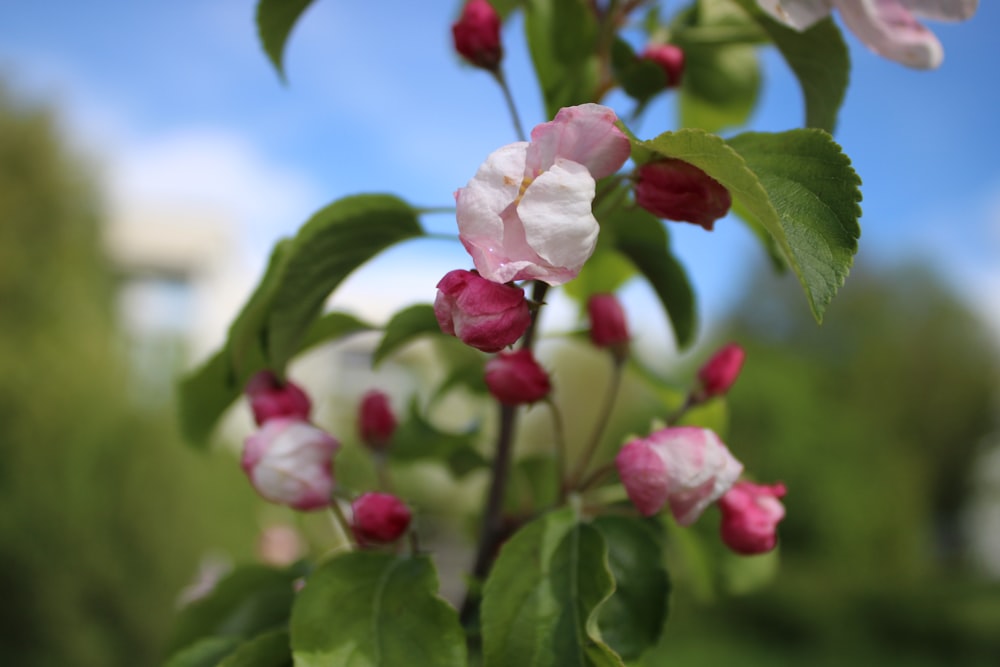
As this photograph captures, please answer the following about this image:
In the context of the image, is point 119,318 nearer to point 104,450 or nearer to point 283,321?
point 104,450

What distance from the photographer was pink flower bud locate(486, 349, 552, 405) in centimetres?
70

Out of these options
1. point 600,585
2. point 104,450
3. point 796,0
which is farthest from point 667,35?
point 104,450

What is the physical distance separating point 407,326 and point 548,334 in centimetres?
17

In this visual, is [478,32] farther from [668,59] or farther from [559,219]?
[559,219]

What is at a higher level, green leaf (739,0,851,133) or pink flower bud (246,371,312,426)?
green leaf (739,0,851,133)

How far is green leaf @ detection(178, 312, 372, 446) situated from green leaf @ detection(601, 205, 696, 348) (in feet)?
0.87

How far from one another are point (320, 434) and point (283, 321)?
0.10 metres

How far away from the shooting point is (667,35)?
0.93 m

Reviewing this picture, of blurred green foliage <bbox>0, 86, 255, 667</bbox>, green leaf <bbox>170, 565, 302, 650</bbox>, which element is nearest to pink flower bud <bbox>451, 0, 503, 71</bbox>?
green leaf <bbox>170, 565, 302, 650</bbox>

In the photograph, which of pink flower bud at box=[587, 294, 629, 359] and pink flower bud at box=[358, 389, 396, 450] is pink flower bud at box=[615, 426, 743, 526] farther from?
pink flower bud at box=[358, 389, 396, 450]

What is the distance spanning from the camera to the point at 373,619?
625 millimetres

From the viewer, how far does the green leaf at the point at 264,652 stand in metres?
0.66

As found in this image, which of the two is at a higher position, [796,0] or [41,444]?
[796,0]

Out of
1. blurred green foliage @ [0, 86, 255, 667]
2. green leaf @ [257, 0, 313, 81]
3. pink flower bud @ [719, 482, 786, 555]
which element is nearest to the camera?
pink flower bud @ [719, 482, 786, 555]
